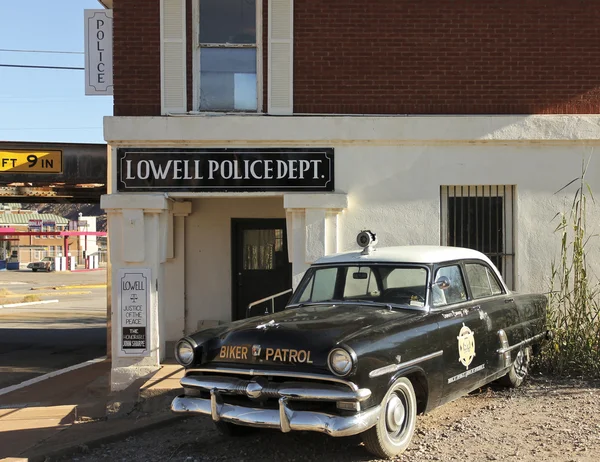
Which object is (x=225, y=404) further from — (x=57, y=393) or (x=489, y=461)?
(x=57, y=393)

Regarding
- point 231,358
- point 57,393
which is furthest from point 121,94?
point 231,358

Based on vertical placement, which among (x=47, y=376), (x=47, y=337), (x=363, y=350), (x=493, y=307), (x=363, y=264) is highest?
(x=363, y=264)

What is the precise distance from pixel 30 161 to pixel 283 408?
361 inches

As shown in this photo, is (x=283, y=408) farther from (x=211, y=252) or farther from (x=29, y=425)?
(x=211, y=252)

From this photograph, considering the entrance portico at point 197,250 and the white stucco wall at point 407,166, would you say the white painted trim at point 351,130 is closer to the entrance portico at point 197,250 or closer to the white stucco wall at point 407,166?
the white stucco wall at point 407,166

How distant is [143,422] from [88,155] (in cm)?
671

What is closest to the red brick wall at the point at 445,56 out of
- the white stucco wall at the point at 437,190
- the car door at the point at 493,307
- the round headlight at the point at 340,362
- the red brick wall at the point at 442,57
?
the red brick wall at the point at 442,57

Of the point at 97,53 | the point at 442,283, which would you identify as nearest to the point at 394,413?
the point at 442,283

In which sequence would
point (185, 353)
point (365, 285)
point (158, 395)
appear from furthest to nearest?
point (158, 395) < point (365, 285) < point (185, 353)

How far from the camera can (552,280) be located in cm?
806

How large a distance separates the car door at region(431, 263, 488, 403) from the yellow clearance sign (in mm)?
8495

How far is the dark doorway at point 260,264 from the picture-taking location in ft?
34.1

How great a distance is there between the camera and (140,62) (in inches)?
330

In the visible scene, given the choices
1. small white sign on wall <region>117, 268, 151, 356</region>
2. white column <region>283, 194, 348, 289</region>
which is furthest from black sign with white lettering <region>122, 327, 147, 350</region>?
white column <region>283, 194, 348, 289</region>
